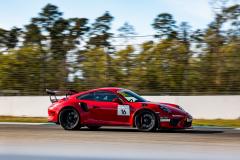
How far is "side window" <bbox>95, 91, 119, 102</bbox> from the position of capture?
9.03 meters

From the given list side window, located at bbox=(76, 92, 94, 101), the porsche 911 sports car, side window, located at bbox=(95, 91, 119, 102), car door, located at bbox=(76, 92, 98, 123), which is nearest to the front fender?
the porsche 911 sports car

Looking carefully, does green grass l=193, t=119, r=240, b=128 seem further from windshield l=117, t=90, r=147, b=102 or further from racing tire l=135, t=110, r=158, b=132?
racing tire l=135, t=110, r=158, b=132

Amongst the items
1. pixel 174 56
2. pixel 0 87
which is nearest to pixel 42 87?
pixel 0 87

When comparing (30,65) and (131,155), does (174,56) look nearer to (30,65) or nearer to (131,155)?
(30,65)

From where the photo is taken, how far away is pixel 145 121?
8.47 meters

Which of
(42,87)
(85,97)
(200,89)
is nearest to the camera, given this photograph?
(85,97)

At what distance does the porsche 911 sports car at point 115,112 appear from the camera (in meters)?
8.30

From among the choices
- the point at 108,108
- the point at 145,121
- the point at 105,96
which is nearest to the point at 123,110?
Result: the point at 108,108

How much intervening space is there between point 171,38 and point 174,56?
787 mm

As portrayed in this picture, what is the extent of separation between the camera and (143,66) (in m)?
14.1

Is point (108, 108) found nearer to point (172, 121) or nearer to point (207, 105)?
point (172, 121)

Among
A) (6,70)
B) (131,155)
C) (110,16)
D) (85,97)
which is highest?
(110,16)

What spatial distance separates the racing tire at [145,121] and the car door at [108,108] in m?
0.30

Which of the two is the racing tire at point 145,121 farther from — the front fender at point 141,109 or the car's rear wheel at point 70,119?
the car's rear wheel at point 70,119
